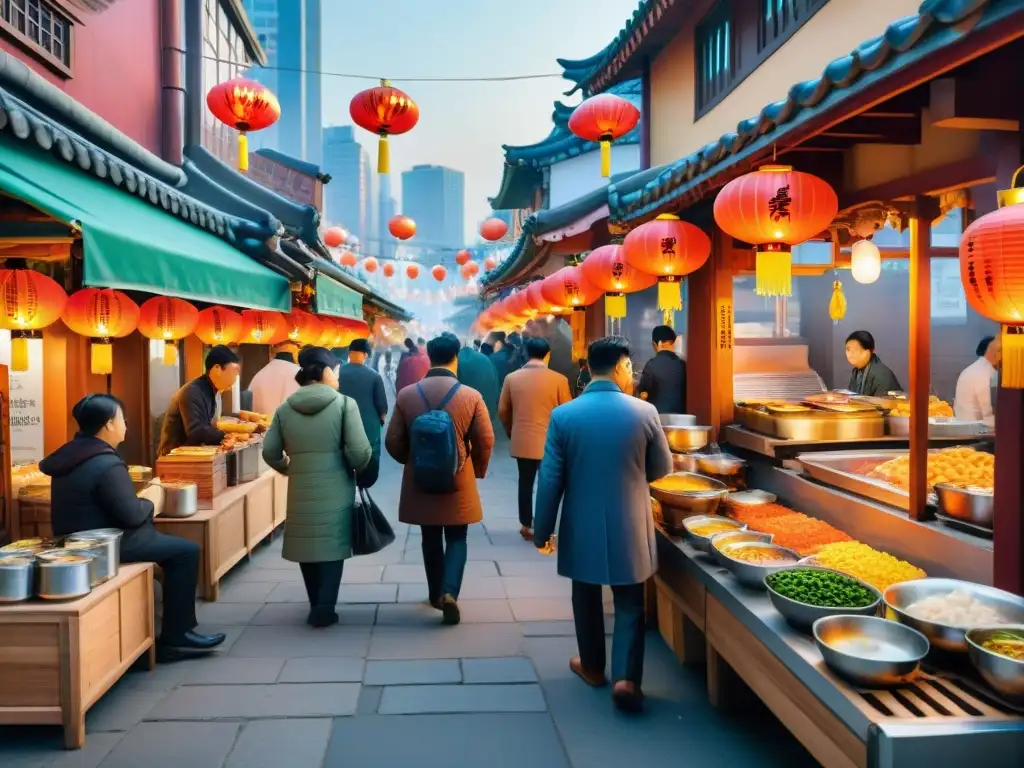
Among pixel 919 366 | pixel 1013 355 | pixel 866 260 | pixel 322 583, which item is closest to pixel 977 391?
pixel 866 260

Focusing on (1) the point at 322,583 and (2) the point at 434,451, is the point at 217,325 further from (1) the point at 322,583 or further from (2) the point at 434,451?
(2) the point at 434,451

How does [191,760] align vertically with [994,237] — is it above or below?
below

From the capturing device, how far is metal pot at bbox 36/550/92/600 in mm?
4711

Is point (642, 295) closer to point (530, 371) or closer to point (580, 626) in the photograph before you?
point (530, 371)

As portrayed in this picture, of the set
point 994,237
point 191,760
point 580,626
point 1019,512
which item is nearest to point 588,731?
point 580,626

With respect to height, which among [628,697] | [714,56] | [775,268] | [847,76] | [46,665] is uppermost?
[714,56]

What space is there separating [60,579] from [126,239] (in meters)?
2.47

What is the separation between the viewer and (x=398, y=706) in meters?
5.12

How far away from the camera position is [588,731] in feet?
15.7

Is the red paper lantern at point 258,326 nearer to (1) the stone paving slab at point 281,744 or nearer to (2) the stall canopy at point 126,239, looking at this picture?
(2) the stall canopy at point 126,239

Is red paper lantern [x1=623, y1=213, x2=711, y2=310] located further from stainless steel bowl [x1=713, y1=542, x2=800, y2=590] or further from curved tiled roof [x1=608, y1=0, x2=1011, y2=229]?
stainless steel bowl [x1=713, y1=542, x2=800, y2=590]

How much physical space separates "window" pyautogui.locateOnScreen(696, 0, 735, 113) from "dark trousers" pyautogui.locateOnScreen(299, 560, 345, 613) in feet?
26.5

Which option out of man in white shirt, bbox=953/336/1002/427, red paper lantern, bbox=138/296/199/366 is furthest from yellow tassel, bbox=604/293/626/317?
red paper lantern, bbox=138/296/199/366

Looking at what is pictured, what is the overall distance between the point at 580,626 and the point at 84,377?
7.43 m
